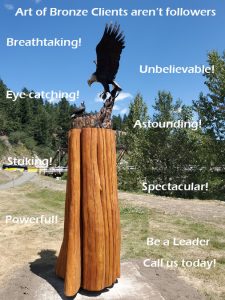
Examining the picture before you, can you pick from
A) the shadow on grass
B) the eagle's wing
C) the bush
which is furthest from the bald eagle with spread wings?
the bush

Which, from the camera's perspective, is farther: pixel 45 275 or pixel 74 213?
pixel 45 275

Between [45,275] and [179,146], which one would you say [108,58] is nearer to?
[45,275]

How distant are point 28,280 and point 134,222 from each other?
5606 mm

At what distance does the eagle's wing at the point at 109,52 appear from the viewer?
17.4ft

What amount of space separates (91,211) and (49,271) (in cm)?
193

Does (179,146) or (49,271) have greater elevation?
(179,146)

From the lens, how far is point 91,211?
5.04 m

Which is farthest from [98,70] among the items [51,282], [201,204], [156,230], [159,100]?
[159,100]

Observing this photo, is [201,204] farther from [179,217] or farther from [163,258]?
[163,258]

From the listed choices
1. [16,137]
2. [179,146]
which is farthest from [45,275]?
[16,137]

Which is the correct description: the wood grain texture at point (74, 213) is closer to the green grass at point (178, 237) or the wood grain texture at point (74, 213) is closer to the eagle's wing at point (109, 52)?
the eagle's wing at point (109, 52)

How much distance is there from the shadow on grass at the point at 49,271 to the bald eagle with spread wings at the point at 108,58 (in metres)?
3.08

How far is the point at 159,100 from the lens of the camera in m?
22.4

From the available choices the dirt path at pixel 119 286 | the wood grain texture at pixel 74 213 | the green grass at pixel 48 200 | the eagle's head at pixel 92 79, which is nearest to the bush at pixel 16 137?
the green grass at pixel 48 200
